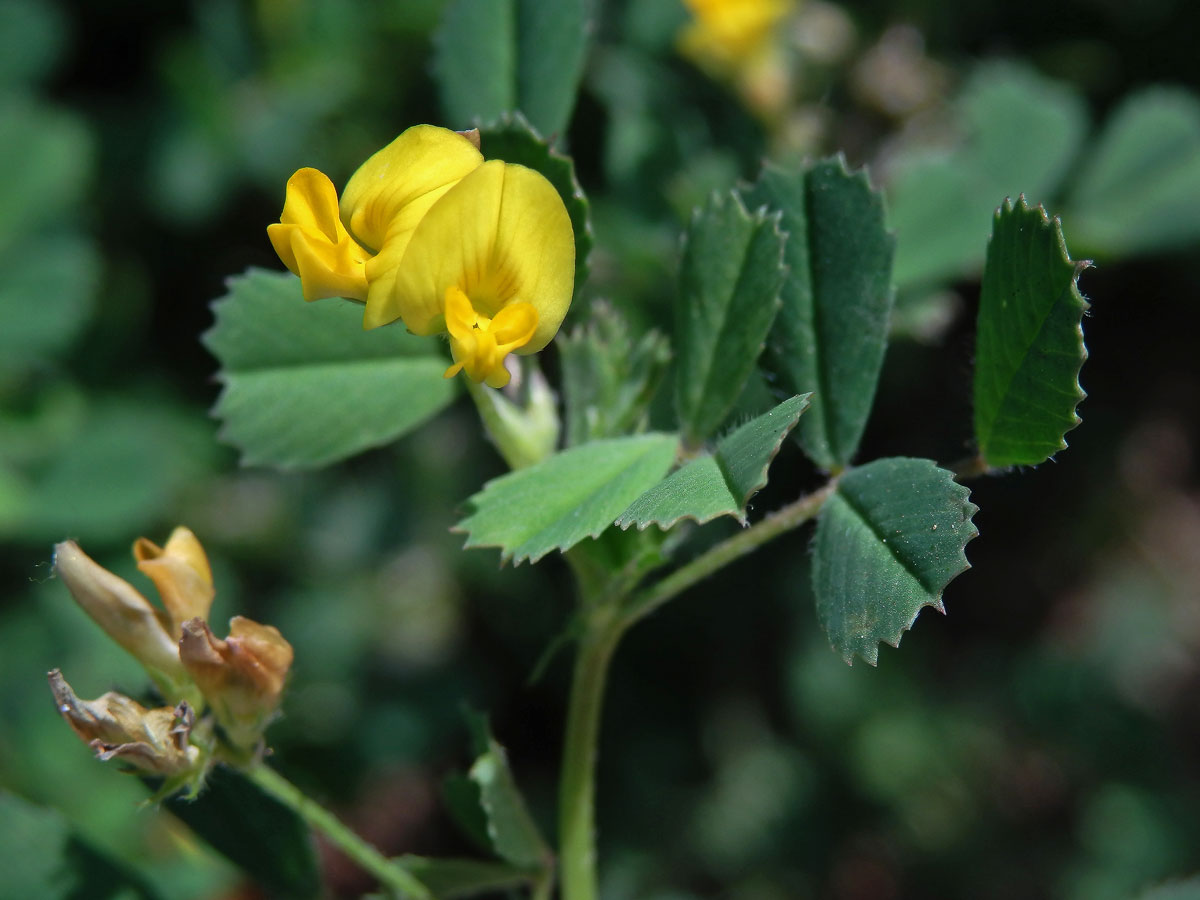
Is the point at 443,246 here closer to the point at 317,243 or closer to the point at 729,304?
the point at 317,243

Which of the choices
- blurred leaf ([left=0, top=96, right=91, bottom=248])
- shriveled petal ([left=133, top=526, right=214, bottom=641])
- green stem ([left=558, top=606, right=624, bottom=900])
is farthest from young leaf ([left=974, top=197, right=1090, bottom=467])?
blurred leaf ([left=0, top=96, right=91, bottom=248])

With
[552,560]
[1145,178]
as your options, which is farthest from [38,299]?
[1145,178]

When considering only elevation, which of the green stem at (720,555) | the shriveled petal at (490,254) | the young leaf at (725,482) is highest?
the shriveled petal at (490,254)

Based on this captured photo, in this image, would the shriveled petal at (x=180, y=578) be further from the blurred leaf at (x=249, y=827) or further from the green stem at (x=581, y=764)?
the green stem at (x=581, y=764)

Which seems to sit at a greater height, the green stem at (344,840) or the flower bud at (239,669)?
A: the flower bud at (239,669)

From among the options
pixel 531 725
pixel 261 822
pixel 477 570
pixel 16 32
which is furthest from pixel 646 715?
pixel 16 32

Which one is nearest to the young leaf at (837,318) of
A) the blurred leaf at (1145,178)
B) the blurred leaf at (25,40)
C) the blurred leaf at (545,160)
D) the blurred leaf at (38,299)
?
the blurred leaf at (545,160)

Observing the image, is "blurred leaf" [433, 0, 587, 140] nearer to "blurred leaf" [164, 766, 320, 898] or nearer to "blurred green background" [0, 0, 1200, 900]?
"blurred leaf" [164, 766, 320, 898]

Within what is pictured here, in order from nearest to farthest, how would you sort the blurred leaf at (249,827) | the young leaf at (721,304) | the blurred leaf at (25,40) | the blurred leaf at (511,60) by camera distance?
1. the young leaf at (721,304)
2. the blurred leaf at (249,827)
3. the blurred leaf at (511,60)
4. the blurred leaf at (25,40)
